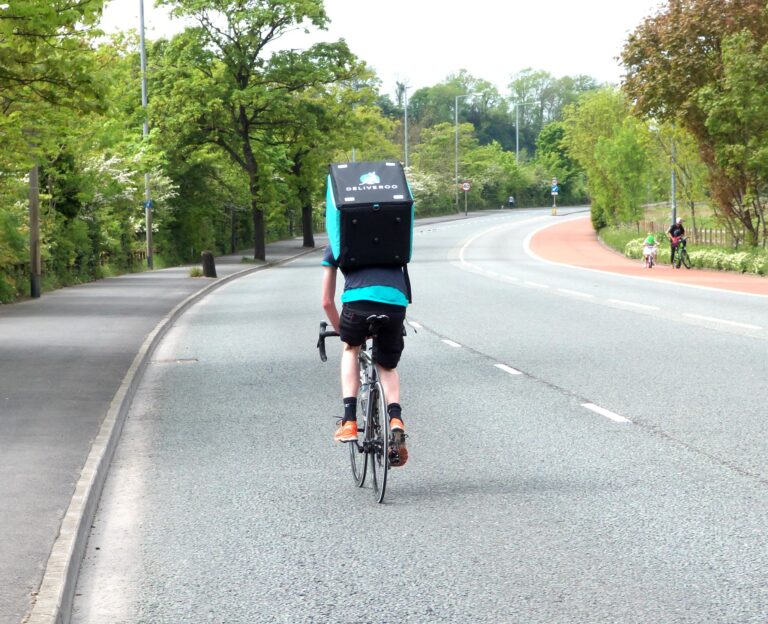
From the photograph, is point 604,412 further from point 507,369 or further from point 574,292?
point 574,292

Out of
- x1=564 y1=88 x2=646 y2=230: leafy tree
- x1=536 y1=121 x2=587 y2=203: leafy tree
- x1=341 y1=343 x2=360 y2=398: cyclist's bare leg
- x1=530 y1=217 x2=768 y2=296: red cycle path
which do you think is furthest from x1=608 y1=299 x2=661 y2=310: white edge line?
x1=536 y1=121 x2=587 y2=203: leafy tree

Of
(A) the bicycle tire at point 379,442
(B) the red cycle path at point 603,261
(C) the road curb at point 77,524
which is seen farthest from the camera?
(B) the red cycle path at point 603,261

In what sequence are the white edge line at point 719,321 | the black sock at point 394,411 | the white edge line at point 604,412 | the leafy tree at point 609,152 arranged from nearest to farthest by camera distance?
the black sock at point 394,411 < the white edge line at point 604,412 < the white edge line at point 719,321 < the leafy tree at point 609,152

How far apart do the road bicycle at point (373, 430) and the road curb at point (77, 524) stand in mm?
1586

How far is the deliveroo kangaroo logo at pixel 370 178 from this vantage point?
22.3 feet

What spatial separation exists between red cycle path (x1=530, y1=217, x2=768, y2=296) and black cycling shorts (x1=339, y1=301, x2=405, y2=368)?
18.6 metres

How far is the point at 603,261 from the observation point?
150 ft

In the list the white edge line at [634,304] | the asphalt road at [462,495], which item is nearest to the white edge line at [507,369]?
the asphalt road at [462,495]

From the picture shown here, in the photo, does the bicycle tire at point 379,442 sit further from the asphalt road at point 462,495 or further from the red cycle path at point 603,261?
the red cycle path at point 603,261

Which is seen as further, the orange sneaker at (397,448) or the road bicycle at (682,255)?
the road bicycle at (682,255)

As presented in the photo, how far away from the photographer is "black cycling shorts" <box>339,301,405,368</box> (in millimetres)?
6809

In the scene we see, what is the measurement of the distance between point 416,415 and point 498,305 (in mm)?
12627

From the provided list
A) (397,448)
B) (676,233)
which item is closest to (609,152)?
(676,233)

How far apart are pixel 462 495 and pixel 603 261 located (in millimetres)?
39728
